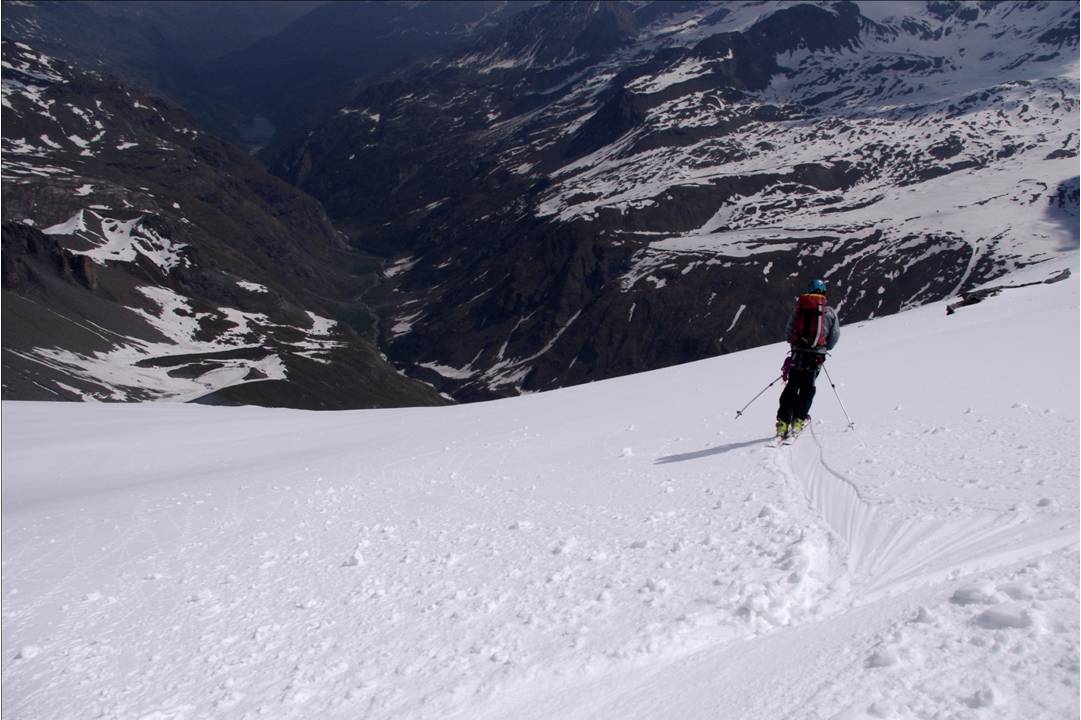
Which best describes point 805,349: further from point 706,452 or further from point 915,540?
point 915,540

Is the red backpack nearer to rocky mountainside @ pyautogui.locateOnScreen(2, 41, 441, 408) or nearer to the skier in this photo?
the skier

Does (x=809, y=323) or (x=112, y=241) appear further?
(x=112, y=241)

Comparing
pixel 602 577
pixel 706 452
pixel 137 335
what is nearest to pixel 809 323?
pixel 706 452

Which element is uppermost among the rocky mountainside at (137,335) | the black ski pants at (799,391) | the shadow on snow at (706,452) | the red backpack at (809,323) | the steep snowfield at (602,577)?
the rocky mountainside at (137,335)

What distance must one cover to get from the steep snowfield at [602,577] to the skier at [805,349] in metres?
0.50

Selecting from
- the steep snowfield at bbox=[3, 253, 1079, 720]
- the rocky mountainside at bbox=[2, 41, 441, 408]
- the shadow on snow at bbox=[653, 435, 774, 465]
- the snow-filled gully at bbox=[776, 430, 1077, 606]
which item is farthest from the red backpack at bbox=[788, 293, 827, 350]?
the rocky mountainside at bbox=[2, 41, 441, 408]

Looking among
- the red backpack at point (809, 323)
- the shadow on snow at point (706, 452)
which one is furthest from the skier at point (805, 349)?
the shadow on snow at point (706, 452)

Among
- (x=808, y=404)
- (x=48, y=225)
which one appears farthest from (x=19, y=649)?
(x=48, y=225)

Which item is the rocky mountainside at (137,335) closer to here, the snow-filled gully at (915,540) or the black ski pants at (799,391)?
the black ski pants at (799,391)

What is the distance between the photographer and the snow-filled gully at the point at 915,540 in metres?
5.89

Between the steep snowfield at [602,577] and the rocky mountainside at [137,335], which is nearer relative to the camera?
the steep snowfield at [602,577]

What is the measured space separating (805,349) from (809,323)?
44cm

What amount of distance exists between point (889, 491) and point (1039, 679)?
4.04 metres

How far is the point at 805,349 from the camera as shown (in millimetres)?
12305
